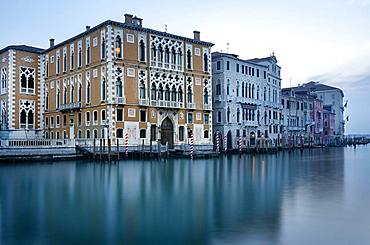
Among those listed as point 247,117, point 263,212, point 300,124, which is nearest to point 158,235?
point 263,212

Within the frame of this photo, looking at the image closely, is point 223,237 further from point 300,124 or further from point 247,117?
point 300,124

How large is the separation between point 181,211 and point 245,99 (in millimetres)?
33626

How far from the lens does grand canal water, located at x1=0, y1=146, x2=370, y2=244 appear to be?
7.86 meters

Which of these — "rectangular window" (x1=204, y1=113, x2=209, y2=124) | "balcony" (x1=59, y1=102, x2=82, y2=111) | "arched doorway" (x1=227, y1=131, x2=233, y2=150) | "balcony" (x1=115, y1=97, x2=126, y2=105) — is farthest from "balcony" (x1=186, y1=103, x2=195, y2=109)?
"balcony" (x1=59, y1=102, x2=82, y2=111)

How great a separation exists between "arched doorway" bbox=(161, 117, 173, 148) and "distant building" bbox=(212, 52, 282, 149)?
8.36 meters

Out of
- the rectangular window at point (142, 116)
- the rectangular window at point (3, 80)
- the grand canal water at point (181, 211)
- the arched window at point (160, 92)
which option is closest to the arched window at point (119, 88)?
the rectangular window at point (142, 116)

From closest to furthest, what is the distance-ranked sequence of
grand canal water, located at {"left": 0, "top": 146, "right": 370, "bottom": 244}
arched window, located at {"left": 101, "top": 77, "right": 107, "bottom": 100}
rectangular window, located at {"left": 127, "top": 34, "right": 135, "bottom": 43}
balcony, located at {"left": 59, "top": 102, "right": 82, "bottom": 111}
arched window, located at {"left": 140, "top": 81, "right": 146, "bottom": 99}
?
grand canal water, located at {"left": 0, "top": 146, "right": 370, "bottom": 244}, arched window, located at {"left": 101, "top": 77, "right": 107, "bottom": 100}, rectangular window, located at {"left": 127, "top": 34, "right": 135, "bottom": 43}, arched window, located at {"left": 140, "top": 81, "right": 146, "bottom": 99}, balcony, located at {"left": 59, "top": 102, "right": 82, "bottom": 111}

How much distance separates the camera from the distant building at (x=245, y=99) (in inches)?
1601

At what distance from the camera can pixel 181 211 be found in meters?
10.3

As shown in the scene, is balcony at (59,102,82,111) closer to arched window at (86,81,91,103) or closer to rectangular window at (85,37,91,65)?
arched window at (86,81,91,103)

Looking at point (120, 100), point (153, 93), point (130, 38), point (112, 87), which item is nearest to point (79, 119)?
point (120, 100)

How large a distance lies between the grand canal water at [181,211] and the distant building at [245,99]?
77.9 feet

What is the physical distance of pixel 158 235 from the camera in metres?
7.96

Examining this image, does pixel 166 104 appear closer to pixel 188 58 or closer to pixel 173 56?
pixel 173 56
